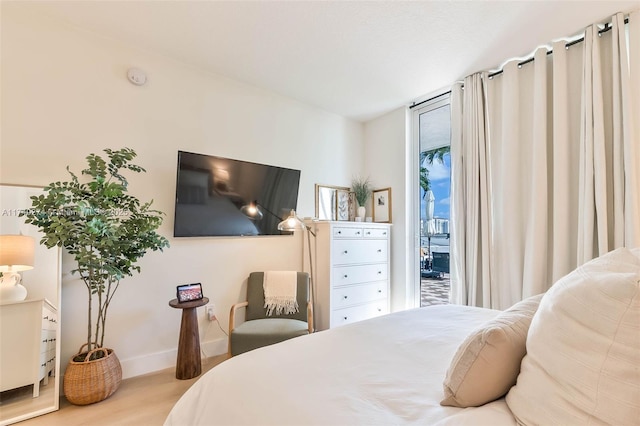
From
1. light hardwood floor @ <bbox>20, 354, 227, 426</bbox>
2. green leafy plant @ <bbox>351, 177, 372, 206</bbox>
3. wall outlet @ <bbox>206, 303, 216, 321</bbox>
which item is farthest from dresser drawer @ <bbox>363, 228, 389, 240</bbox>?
light hardwood floor @ <bbox>20, 354, 227, 426</bbox>

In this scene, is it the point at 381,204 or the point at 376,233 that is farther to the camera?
the point at 381,204

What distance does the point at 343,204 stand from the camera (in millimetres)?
3838

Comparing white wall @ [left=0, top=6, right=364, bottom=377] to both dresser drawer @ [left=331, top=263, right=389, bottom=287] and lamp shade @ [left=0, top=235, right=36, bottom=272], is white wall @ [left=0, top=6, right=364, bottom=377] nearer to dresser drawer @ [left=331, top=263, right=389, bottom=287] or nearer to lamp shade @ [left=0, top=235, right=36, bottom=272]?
lamp shade @ [left=0, top=235, right=36, bottom=272]

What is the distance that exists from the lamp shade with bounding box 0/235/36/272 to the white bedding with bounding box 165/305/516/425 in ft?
5.90

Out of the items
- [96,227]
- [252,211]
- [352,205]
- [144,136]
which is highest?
[144,136]

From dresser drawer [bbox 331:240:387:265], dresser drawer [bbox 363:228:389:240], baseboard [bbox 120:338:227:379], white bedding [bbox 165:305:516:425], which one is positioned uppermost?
dresser drawer [bbox 363:228:389:240]

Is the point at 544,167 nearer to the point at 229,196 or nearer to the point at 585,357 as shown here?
the point at 585,357

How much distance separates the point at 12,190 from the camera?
6.51 ft

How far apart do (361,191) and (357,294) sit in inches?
54.2

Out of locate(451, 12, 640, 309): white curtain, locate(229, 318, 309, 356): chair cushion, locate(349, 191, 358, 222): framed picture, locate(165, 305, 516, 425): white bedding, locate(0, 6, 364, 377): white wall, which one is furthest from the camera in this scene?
locate(349, 191, 358, 222): framed picture

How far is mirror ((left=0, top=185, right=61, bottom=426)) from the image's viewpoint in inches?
73.7

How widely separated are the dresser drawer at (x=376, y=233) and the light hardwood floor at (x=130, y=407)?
2246 millimetres

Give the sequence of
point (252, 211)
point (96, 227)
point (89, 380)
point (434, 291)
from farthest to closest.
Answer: point (434, 291)
point (252, 211)
point (89, 380)
point (96, 227)

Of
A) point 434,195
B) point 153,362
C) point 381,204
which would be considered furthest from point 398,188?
point 153,362
